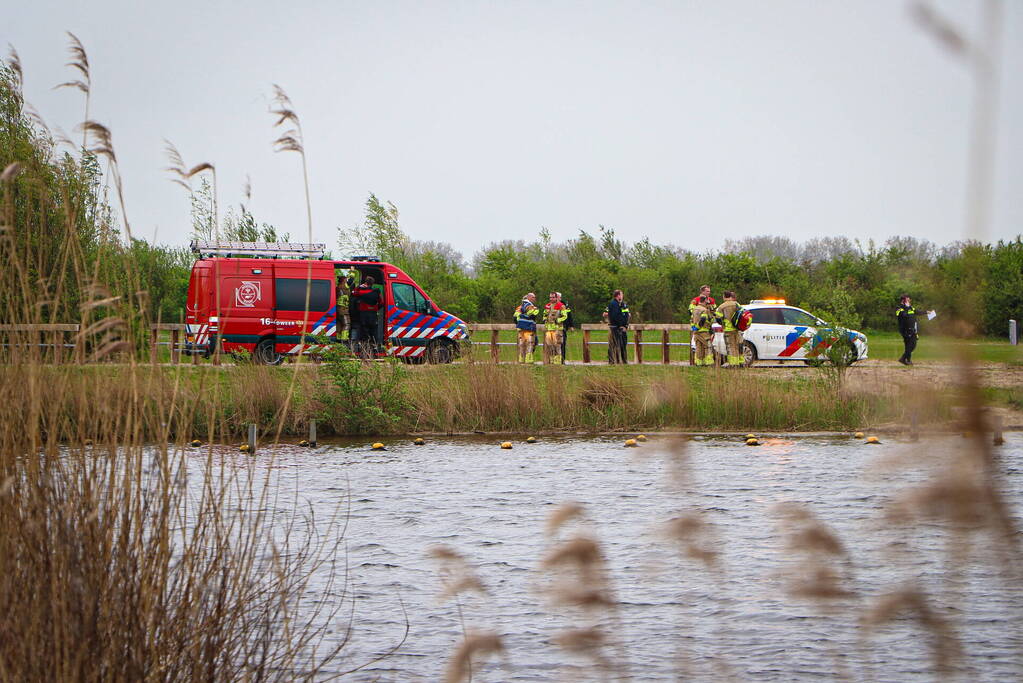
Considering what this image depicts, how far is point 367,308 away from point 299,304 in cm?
175

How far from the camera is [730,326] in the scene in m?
26.0

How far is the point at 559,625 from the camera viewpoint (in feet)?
24.5

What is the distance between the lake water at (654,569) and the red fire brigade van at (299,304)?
11.5 meters

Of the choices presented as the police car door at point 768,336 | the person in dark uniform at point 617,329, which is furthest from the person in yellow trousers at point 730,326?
the person in dark uniform at point 617,329

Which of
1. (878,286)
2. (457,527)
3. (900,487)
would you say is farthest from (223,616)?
(878,286)

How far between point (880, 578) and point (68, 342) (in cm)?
585

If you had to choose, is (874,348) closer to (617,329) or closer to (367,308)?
(617,329)

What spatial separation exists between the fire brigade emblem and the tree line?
141 centimetres

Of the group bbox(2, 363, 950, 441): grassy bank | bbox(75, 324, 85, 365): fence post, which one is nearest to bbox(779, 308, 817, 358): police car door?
bbox(2, 363, 950, 441): grassy bank

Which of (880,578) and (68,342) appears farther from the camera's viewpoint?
(880,578)

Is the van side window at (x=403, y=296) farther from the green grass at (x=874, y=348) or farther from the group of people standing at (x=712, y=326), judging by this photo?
the group of people standing at (x=712, y=326)

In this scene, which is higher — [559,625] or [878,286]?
[878,286]

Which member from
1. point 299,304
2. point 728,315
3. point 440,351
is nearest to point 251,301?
point 299,304

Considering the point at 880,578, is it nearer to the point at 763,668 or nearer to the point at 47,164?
the point at 763,668
